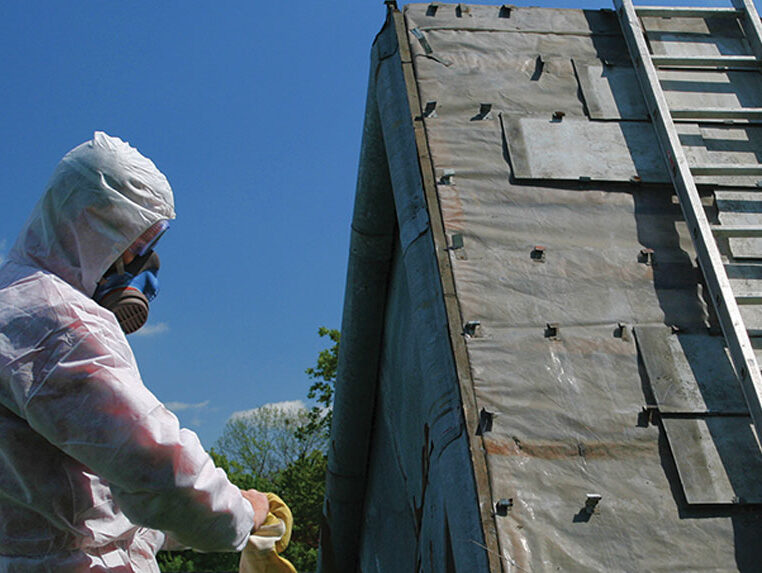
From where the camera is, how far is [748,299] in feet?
10.6

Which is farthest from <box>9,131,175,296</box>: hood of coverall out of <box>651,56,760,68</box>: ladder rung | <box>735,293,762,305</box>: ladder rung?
<box>651,56,760,68</box>: ladder rung

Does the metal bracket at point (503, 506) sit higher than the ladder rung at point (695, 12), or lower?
lower

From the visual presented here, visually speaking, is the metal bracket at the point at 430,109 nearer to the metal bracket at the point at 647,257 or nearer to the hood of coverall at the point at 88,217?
the metal bracket at the point at 647,257

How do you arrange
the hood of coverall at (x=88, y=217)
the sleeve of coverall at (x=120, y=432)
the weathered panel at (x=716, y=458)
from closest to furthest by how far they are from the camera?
the sleeve of coverall at (x=120, y=432)
the hood of coverall at (x=88, y=217)
the weathered panel at (x=716, y=458)

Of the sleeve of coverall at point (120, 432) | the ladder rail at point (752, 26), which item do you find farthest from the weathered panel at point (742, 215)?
the sleeve of coverall at point (120, 432)

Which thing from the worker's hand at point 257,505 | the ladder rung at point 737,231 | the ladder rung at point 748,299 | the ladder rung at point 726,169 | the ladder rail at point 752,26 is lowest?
the worker's hand at point 257,505

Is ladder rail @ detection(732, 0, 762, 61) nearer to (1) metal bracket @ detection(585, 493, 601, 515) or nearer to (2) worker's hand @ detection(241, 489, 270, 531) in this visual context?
(1) metal bracket @ detection(585, 493, 601, 515)

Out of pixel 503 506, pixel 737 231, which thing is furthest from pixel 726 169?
pixel 503 506

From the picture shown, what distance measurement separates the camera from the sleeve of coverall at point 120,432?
6.00 feet

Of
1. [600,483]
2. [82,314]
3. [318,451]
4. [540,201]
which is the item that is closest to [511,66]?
[540,201]

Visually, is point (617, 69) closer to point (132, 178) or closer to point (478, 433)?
point (478, 433)

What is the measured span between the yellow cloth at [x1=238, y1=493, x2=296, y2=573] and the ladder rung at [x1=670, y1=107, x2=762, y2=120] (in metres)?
2.83

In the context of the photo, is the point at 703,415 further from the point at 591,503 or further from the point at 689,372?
the point at 591,503

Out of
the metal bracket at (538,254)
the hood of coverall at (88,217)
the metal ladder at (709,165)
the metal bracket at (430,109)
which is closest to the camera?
the hood of coverall at (88,217)
